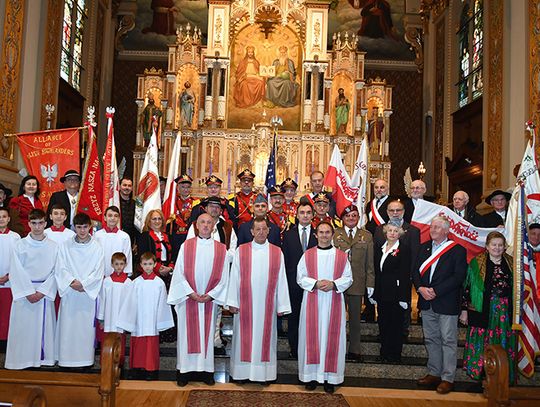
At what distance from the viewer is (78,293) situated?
666 cm

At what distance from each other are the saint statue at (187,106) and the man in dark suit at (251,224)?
8.95 meters

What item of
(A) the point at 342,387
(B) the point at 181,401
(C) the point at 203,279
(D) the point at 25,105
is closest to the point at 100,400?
(B) the point at 181,401

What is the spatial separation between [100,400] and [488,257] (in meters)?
4.38

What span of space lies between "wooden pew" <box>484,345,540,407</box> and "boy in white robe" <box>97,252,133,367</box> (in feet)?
13.1

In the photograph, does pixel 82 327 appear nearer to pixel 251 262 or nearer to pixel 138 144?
pixel 251 262

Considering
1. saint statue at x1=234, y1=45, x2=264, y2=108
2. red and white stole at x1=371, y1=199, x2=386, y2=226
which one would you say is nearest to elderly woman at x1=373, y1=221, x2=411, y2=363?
red and white stole at x1=371, y1=199, x2=386, y2=226

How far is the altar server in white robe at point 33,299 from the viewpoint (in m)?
6.45

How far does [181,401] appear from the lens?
583 centimetres

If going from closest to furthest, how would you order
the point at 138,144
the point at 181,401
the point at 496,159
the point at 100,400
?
the point at 100,400 → the point at 181,401 → the point at 496,159 → the point at 138,144

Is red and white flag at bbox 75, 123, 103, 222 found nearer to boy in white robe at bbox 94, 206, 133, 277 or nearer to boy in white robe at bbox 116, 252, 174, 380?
boy in white robe at bbox 94, 206, 133, 277

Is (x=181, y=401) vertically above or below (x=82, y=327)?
below

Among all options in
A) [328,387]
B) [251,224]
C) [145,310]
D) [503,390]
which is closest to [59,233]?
[145,310]

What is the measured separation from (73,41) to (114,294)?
10.7m

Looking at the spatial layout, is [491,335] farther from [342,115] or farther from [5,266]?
[342,115]
